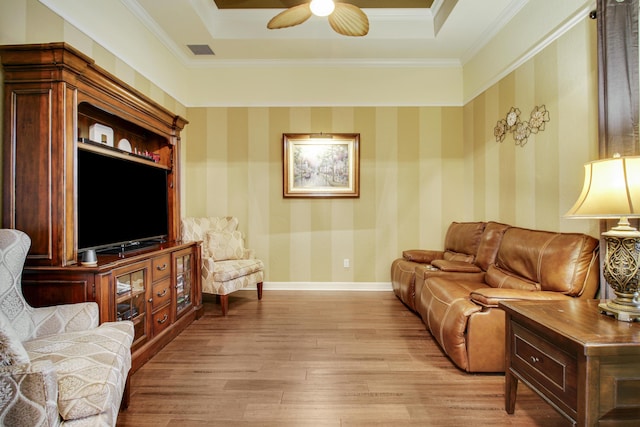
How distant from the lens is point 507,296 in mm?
1970

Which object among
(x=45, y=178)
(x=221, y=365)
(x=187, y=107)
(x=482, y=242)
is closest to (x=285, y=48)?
(x=187, y=107)

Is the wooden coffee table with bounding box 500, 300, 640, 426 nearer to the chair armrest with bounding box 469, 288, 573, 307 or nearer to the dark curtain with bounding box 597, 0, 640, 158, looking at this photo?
the chair armrest with bounding box 469, 288, 573, 307

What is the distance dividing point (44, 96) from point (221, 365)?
2.12 meters

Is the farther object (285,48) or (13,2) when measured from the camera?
(285,48)

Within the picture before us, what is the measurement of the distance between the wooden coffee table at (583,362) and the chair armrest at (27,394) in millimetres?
2078

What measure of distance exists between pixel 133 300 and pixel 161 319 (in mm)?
416

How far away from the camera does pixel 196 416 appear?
1.72 m

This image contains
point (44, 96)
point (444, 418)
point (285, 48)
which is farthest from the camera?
point (285, 48)

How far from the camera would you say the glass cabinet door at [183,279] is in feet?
9.45

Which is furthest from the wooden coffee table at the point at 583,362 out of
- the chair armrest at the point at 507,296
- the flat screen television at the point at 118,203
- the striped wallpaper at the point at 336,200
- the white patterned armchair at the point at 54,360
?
the flat screen television at the point at 118,203

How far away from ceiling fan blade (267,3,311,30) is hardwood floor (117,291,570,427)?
9.19 ft

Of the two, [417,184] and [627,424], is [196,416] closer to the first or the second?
[627,424]

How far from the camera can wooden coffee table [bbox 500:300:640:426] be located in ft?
3.84

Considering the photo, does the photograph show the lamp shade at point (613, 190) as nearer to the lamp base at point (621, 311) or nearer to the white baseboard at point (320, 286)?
the lamp base at point (621, 311)
